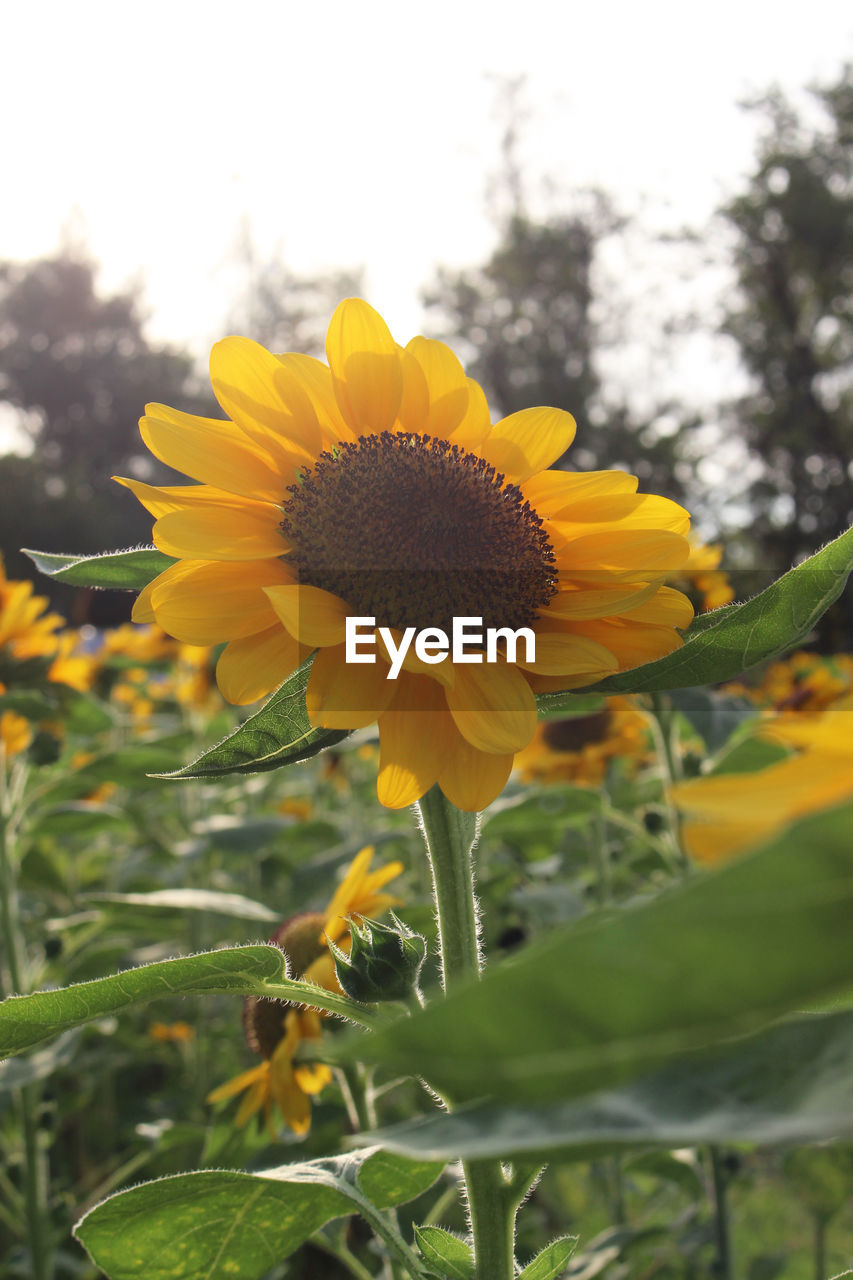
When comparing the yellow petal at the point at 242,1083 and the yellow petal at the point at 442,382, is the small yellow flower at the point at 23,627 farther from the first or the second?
the yellow petal at the point at 442,382

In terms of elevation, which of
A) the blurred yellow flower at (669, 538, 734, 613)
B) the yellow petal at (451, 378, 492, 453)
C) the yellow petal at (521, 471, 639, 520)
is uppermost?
the blurred yellow flower at (669, 538, 734, 613)

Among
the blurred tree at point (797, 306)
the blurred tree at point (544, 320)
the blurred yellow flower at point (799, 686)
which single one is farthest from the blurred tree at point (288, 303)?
the blurred yellow flower at point (799, 686)

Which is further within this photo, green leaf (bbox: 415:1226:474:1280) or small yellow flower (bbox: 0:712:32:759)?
small yellow flower (bbox: 0:712:32:759)

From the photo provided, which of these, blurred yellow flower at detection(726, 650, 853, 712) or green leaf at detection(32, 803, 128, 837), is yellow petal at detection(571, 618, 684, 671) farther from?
blurred yellow flower at detection(726, 650, 853, 712)

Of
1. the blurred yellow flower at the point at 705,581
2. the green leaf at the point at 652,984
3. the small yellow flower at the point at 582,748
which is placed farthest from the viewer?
the small yellow flower at the point at 582,748

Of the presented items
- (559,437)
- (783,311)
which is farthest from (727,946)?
(783,311)

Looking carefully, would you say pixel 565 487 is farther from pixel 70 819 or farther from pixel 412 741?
pixel 70 819

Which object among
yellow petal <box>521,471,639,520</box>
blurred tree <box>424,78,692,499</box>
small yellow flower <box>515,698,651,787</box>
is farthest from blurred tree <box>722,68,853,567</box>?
yellow petal <box>521,471,639,520</box>
